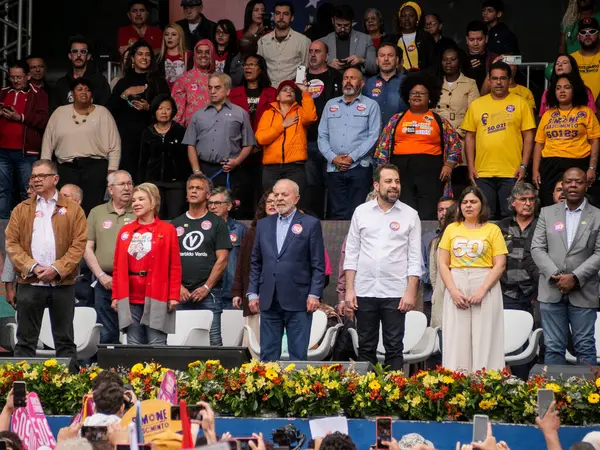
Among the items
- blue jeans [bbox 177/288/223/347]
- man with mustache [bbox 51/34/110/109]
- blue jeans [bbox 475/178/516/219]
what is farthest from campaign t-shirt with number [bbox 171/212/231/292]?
man with mustache [bbox 51/34/110/109]

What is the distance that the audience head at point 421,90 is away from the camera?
12555mm

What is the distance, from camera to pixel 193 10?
49.6 ft

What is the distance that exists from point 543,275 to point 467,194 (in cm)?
115

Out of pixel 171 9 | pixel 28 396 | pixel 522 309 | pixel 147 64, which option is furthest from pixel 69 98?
pixel 28 396

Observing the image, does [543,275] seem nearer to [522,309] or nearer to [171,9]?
[522,309]

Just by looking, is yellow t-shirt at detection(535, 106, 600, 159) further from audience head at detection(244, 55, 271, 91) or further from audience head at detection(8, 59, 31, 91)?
audience head at detection(8, 59, 31, 91)

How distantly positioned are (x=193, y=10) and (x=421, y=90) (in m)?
3.77

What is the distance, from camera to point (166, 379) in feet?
22.0

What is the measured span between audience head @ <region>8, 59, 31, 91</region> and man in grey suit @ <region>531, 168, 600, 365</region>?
624cm

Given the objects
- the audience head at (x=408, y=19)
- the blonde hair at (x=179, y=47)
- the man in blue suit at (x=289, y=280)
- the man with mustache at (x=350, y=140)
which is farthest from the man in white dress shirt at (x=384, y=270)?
the blonde hair at (x=179, y=47)

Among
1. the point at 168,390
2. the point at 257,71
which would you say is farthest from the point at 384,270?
the point at 257,71

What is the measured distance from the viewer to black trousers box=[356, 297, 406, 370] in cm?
986

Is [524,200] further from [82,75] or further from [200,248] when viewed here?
[82,75]

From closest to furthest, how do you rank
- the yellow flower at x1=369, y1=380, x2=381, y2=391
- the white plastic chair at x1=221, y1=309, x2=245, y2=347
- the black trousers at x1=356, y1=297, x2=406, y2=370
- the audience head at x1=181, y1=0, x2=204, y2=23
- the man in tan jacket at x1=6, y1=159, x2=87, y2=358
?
1. the yellow flower at x1=369, y1=380, x2=381, y2=391
2. the black trousers at x1=356, y1=297, x2=406, y2=370
3. the man in tan jacket at x1=6, y1=159, x2=87, y2=358
4. the white plastic chair at x1=221, y1=309, x2=245, y2=347
5. the audience head at x1=181, y1=0, x2=204, y2=23
